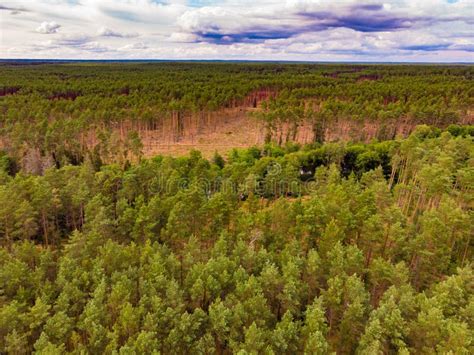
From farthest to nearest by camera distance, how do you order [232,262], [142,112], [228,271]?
[142,112], [228,271], [232,262]

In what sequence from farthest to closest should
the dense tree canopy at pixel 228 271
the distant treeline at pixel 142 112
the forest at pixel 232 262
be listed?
the distant treeline at pixel 142 112, the forest at pixel 232 262, the dense tree canopy at pixel 228 271

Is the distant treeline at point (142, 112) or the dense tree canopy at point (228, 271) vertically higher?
the distant treeline at point (142, 112)

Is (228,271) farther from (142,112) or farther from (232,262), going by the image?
(142,112)

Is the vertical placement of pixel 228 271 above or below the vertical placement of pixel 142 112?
below

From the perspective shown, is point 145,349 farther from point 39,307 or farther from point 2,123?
point 2,123

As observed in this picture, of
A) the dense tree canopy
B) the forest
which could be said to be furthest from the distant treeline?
the dense tree canopy

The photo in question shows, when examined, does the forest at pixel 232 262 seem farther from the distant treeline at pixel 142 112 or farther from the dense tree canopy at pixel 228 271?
the distant treeline at pixel 142 112

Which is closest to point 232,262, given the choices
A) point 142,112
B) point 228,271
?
point 228,271

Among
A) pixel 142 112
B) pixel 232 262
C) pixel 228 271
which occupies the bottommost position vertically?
pixel 228 271

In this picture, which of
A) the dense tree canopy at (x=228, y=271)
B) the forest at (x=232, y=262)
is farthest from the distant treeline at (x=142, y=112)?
the dense tree canopy at (x=228, y=271)

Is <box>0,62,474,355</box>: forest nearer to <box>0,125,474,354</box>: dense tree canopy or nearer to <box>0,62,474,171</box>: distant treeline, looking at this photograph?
<box>0,125,474,354</box>: dense tree canopy

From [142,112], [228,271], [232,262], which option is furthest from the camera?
[142,112]

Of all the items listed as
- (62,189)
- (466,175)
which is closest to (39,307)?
(62,189)
